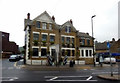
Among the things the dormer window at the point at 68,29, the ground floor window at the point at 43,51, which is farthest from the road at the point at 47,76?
the dormer window at the point at 68,29

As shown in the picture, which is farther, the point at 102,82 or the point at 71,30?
the point at 71,30

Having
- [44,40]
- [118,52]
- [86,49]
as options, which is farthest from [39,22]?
[118,52]

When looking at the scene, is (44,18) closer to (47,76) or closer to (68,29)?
(68,29)

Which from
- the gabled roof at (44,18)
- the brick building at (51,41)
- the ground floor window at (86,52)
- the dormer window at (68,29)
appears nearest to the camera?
the brick building at (51,41)

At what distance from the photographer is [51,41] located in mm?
31531

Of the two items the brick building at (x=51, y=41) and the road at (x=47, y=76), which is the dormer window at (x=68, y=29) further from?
the road at (x=47, y=76)

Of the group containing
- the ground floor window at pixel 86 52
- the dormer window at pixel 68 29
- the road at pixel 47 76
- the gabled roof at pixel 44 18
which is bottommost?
the road at pixel 47 76

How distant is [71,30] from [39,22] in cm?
840

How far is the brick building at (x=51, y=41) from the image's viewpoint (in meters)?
29.4

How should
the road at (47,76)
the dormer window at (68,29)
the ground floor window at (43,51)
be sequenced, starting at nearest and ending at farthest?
the road at (47,76), the ground floor window at (43,51), the dormer window at (68,29)

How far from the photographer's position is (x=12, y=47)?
66.2m

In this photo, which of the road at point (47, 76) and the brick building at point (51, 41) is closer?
the road at point (47, 76)

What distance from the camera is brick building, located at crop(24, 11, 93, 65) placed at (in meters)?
29.4

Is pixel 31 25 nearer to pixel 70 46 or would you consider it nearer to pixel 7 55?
pixel 70 46
